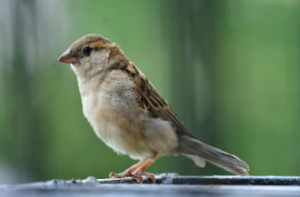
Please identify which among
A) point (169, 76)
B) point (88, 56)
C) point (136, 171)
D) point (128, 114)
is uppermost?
point (88, 56)

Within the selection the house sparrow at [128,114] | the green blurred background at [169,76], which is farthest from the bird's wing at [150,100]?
the green blurred background at [169,76]

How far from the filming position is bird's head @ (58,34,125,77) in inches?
99.6

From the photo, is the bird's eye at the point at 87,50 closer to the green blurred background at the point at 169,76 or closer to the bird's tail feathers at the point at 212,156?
the bird's tail feathers at the point at 212,156

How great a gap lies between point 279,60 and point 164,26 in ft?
3.65

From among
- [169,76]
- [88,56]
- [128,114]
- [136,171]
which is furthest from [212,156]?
[169,76]

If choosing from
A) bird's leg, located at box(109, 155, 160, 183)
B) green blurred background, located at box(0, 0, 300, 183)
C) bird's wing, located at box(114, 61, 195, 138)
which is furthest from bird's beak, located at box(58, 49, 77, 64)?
green blurred background, located at box(0, 0, 300, 183)

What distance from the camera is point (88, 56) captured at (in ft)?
8.43

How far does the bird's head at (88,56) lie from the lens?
253 centimetres

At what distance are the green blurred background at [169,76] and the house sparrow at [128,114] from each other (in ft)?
4.06

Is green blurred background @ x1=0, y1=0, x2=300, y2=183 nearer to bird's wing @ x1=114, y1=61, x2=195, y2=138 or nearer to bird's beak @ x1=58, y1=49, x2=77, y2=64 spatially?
bird's wing @ x1=114, y1=61, x2=195, y2=138

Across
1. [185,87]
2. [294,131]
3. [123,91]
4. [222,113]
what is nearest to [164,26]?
[185,87]

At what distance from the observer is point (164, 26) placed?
4.04 meters

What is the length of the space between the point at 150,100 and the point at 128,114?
8.3 inches

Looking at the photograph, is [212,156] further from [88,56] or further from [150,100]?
[88,56]
